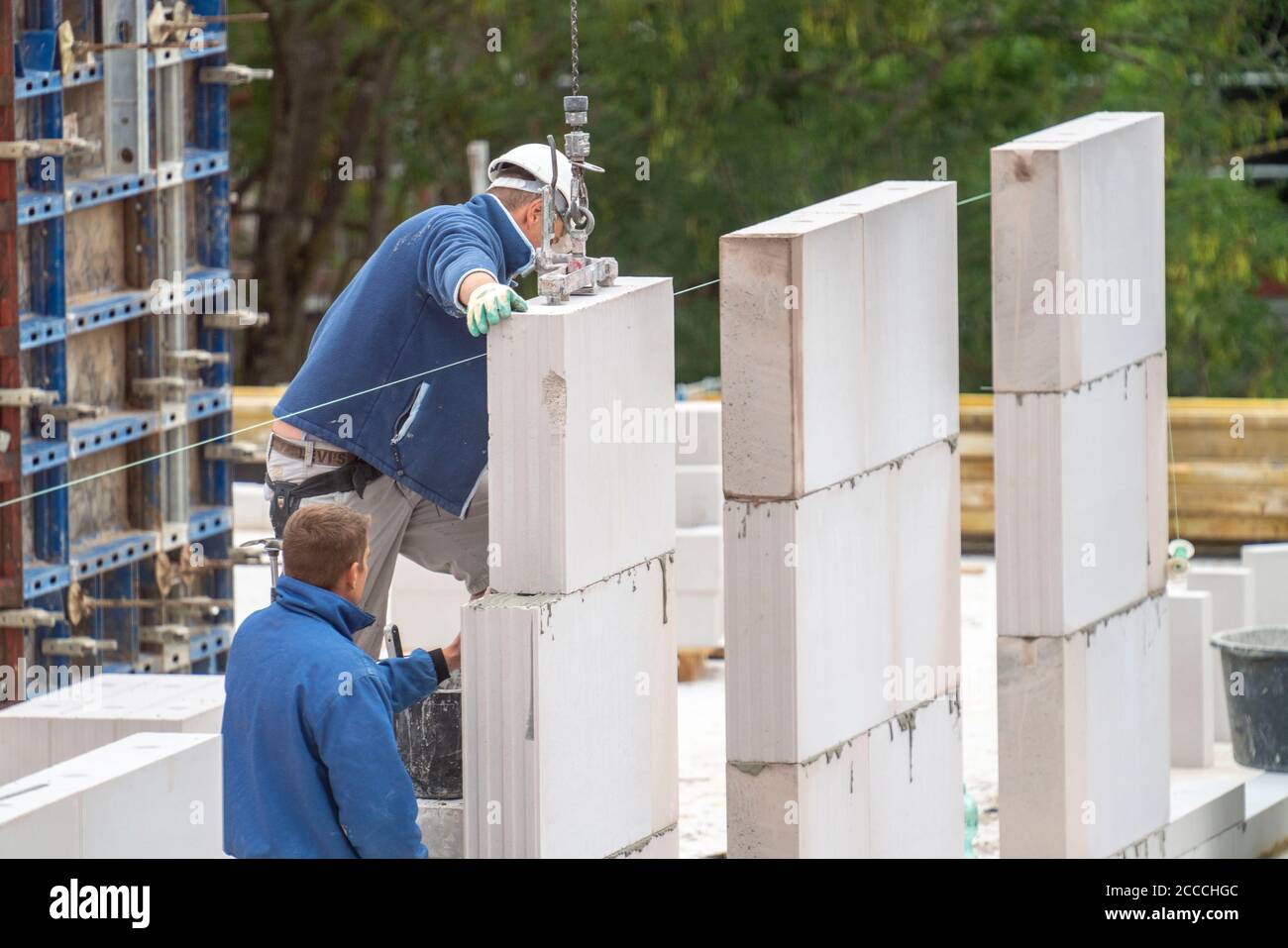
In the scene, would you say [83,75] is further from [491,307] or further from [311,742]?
[311,742]

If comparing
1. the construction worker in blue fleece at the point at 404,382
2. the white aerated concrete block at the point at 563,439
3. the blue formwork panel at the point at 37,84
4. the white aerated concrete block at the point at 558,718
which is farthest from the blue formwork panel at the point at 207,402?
the white aerated concrete block at the point at 563,439

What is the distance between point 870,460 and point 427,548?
1.46 metres

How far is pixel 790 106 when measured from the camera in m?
21.0

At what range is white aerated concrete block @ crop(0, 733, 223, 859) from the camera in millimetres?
4652

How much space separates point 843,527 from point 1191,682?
4.01 metres

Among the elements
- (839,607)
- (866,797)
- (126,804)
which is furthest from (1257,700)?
(126,804)

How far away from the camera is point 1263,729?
9.90 m

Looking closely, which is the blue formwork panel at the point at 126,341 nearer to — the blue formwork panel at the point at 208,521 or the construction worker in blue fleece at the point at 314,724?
the blue formwork panel at the point at 208,521

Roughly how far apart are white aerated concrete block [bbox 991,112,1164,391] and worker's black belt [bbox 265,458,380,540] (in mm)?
1967

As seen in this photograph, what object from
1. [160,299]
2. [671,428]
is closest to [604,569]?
[671,428]

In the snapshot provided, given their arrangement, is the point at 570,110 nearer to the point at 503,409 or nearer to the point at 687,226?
the point at 503,409
